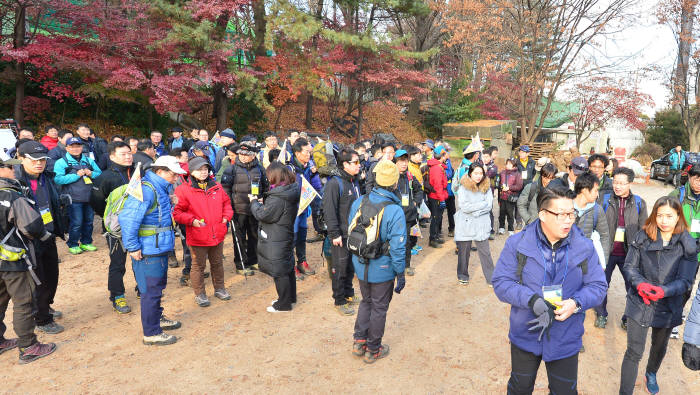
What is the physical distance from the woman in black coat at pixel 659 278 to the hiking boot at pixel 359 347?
7.47 ft

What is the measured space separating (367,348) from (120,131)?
47.0 feet

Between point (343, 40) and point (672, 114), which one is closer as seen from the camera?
point (343, 40)

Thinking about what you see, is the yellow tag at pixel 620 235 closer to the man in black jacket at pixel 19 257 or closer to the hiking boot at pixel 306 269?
the hiking boot at pixel 306 269

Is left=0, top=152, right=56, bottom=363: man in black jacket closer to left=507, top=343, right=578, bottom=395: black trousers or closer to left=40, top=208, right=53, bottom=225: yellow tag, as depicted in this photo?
left=40, top=208, right=53, bottom=225: yellow tag

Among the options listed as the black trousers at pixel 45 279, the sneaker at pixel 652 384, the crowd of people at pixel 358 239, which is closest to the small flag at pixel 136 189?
the crowd of people at pixel 358 239

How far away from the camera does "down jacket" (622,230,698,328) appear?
10.5 feet

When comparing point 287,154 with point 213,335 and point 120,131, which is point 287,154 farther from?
point 120,131

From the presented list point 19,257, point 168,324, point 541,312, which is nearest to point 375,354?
point 541,312

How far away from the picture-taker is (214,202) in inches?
191

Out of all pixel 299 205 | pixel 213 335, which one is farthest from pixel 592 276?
pixel 213 335

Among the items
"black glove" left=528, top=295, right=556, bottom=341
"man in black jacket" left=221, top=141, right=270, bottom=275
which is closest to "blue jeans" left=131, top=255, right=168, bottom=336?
"man in black jacket" left=221, top=141, right=270, bottom=275

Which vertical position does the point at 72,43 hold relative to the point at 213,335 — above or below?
above

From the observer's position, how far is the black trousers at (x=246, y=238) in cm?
620

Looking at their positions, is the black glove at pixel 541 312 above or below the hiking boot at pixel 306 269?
above
